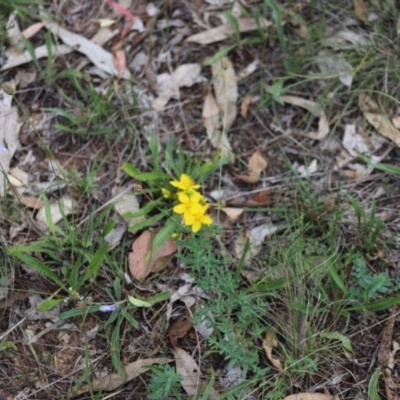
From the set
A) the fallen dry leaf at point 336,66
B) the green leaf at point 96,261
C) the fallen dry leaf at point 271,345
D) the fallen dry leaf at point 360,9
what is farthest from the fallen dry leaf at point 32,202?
Result: the fallen dry leaf at point 360,9

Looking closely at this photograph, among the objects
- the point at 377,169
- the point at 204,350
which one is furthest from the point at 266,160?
the point at 204,350

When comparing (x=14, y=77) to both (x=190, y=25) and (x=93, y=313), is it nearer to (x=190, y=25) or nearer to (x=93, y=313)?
(x=190, y=25)

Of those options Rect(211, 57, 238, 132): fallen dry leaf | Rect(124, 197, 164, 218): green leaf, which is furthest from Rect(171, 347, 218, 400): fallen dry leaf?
Rect(211, 57, 238, 132): fallen dry leaf

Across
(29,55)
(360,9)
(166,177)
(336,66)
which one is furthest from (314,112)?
(29,55)

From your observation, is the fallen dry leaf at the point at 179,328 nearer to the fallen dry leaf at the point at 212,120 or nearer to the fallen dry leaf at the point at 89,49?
the fallen dry leaf at the point at 212,120

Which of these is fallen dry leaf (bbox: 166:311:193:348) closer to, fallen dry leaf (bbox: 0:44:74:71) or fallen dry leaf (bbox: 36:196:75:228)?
fallen dry leaf (bbox: 36:196:75:228)

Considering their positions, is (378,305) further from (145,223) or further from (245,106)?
(245,106)
